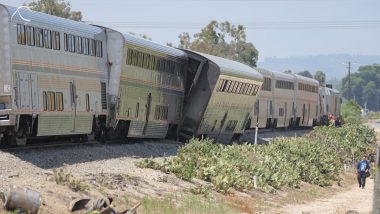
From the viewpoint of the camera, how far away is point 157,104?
1253 inches

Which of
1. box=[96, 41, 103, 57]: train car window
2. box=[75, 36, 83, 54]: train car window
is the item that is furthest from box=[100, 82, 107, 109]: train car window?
box=[75, 36, 83, 54]: train car window

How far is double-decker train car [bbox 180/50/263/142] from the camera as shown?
112ft

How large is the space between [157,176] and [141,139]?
29.7 feet

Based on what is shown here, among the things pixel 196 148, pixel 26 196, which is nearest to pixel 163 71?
pixel 196 148

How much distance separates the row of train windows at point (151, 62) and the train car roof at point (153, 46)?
0.88 feet

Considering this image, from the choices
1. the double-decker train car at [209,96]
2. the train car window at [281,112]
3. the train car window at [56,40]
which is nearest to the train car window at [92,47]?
the train car window at [56,40]

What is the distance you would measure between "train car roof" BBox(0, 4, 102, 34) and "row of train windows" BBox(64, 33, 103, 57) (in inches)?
9.9

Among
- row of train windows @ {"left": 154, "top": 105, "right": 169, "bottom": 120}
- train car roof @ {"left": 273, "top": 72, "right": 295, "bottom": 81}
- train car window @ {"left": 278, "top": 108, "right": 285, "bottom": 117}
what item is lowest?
train car window @ {"left": 278, "top": 108, "right": 285, "bottom": 117}

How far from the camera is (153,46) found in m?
Answer: 31.5

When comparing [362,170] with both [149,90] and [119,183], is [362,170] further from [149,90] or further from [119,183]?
[119,183]

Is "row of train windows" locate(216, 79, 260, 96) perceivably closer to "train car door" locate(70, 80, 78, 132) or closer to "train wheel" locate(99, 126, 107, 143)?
"train wheel" locate(99, 126, 107, 143)

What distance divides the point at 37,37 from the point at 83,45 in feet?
9.87

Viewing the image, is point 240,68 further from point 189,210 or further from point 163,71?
point 189,210

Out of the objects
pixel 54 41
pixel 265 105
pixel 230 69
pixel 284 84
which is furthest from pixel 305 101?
pixel 54 41
